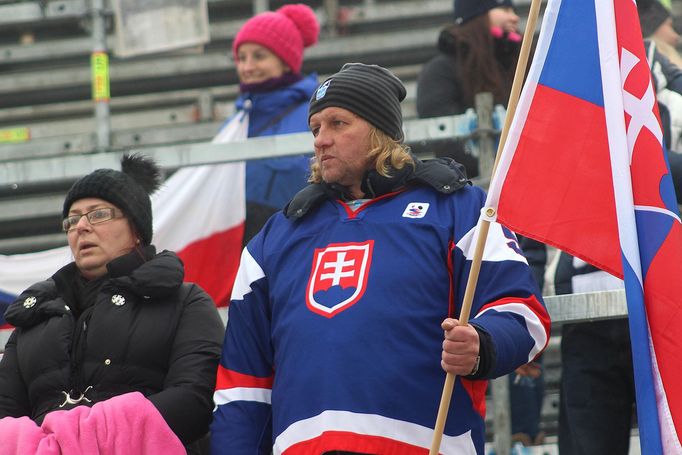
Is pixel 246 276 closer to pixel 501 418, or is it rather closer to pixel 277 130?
pixel 501 418

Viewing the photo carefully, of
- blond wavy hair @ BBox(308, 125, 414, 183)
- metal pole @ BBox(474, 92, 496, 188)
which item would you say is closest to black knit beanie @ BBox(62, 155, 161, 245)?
blond wavy hair @ BBox(308, 125, 414, 183)

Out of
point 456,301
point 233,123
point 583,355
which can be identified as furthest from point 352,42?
point 456,301

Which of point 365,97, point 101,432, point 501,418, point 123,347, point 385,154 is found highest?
point 365,97

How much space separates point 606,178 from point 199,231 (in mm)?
2557

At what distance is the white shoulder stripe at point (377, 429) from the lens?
3.78 metres

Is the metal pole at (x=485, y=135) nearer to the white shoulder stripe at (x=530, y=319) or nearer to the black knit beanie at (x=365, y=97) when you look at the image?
the black knit beanie at (x=365, y=97)

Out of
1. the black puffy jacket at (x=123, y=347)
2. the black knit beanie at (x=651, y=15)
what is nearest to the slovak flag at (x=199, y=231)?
the black puffy jacket at (x=123, y=347)

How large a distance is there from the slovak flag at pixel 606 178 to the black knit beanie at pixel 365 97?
47 centimetres

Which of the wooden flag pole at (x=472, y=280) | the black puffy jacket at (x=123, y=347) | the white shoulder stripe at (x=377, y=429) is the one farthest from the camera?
the black puffy jacket at (x=123, y=347)

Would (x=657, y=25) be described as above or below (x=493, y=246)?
above

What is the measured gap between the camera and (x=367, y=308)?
12.6ft

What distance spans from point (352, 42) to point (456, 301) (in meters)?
4.09

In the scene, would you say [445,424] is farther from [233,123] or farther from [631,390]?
[233,123]

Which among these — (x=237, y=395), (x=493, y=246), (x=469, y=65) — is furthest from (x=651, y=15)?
(x=237, y=395)
